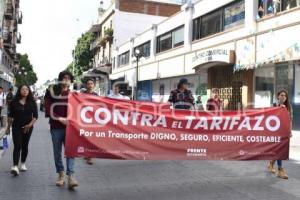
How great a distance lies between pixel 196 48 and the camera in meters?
29.4

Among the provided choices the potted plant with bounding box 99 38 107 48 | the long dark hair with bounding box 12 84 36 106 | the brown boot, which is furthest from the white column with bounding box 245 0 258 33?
the potted plant with bounding box 99 38 107 48

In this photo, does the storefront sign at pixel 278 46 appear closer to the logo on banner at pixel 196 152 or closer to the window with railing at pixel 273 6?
the window with railing at pixel 273 6

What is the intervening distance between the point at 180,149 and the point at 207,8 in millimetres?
21348

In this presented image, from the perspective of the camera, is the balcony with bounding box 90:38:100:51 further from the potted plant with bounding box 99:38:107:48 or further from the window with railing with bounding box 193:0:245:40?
the window with railing with bounding box 193:0:245:40

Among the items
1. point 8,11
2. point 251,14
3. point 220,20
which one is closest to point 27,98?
point 251,14

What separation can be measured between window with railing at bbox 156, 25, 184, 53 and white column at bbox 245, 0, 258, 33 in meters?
9.55

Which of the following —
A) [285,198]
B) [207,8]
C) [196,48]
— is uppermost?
[207,8]

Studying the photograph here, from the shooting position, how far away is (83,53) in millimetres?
71500

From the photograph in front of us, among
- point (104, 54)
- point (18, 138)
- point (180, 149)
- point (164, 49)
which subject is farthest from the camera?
point (104, 54)

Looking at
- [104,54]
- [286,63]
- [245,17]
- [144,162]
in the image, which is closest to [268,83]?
[286,63]

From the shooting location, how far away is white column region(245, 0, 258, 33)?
22.2 metres

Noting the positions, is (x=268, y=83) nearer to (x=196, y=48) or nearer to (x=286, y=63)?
(x=286, y=63)

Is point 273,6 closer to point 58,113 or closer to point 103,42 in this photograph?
point 58,113

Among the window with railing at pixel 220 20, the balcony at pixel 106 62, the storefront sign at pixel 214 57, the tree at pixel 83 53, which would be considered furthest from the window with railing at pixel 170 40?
the tree at pixel 83 53
